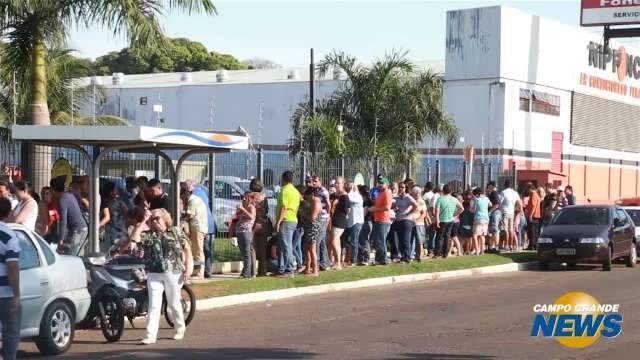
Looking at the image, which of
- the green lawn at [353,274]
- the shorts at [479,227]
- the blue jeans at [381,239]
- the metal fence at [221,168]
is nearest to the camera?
the green lawn at [353,274]

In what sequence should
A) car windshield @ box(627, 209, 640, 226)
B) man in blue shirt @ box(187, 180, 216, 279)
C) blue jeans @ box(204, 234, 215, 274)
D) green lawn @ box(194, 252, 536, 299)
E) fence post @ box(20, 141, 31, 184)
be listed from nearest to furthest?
green lawn @ box(194, 252, 536, 299), man in blue shirt @ box(187, 180, 216, 279), fence post @ box(20, 141, 31, 184), blue jeans @ box(204, 234, 215, 274), car windshield @ box(627, 209, 640, 226)

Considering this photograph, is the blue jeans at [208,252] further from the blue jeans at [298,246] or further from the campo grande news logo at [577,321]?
the campo grande news logo at [577,321]

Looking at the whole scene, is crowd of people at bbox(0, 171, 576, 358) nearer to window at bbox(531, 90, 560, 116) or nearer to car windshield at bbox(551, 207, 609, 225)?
car windshield at bbox(551, 207, 609, 225)

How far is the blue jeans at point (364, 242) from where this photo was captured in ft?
74.4

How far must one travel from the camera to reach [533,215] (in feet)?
96.7

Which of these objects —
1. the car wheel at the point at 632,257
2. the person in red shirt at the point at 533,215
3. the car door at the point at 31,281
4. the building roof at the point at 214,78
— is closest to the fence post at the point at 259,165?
the car wheel at the point at 632,257

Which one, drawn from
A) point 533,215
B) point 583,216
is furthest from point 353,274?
point 533,215

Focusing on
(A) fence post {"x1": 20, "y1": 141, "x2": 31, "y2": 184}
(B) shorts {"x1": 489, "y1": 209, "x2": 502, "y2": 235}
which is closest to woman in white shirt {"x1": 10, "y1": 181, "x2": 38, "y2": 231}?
(A) fence post {"x1": 20, "y1": 141, "x2": 31, "y2": 184}

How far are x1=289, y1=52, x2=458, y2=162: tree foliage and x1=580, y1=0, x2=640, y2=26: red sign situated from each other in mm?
13578

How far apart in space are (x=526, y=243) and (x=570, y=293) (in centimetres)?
1169

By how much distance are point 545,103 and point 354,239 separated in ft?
100

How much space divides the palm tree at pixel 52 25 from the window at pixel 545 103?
3215cm

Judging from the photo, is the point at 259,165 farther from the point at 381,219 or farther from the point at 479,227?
the point at 479,227

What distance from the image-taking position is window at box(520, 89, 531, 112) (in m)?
48.5
